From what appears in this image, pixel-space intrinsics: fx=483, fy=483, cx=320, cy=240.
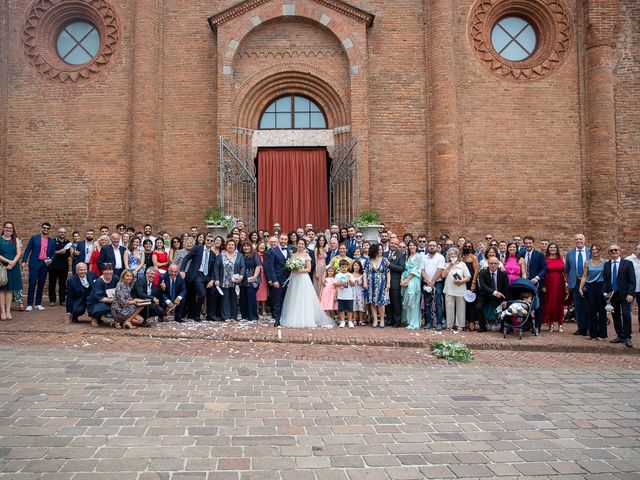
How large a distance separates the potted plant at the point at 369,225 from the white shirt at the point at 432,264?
2810 mm

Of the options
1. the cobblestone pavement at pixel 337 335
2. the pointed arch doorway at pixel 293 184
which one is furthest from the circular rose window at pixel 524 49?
A: the cobblestone pavement at pixel 337 335

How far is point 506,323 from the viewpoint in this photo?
959cm

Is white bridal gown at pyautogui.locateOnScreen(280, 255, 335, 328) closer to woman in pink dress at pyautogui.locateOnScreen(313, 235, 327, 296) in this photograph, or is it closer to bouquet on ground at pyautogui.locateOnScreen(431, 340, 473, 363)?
woman in pink dress at pyautogui.locateOnScreen(313, 235, 327, 296)

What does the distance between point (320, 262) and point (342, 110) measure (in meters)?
5.95

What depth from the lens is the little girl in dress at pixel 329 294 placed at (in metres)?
10.6

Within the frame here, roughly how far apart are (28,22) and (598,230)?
19.1m

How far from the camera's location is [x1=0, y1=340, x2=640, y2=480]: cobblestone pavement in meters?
3.96

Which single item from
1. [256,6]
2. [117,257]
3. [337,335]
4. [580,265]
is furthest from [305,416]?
[256,6]

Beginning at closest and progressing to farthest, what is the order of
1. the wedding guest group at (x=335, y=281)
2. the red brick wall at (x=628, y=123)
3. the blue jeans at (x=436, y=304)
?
the wedding guest group at (x=335, y=281)
the blue jeans at (x=436, y=304)
the red brick wall at (x=628, y=123)

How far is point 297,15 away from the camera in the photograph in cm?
1479

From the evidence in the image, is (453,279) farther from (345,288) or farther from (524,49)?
(524,49)

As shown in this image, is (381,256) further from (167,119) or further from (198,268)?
(167,119)

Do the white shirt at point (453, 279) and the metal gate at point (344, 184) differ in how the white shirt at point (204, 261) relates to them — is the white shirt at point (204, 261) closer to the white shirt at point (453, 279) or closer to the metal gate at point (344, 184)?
the metal gate at point (344, 184)

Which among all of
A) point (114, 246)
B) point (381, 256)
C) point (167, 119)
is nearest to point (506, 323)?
point (381, 256)
